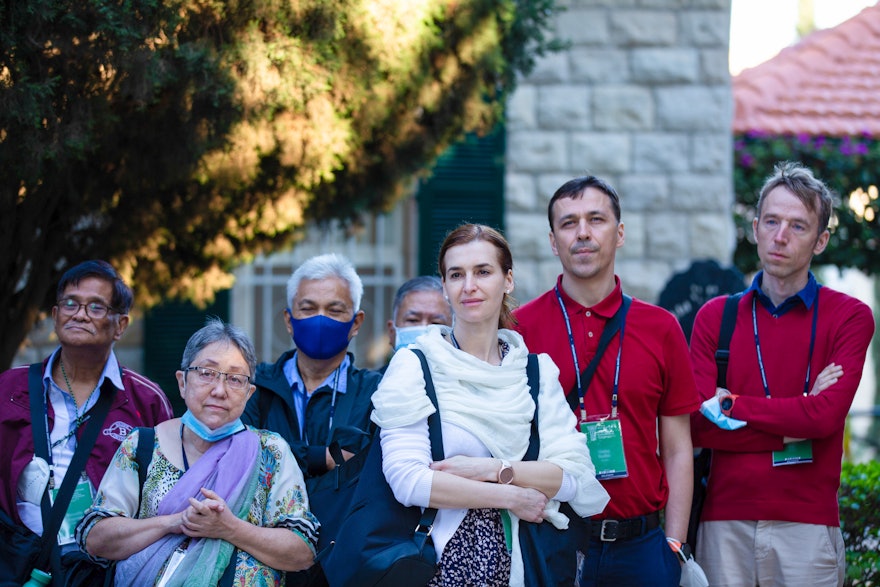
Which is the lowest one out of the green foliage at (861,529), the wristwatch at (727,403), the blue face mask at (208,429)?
the green foliage at (861,529)

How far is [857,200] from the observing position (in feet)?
28.3

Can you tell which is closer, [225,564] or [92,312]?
[225,564]

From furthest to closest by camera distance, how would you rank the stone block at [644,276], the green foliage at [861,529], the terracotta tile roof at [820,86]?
the terracotta tile roof at [820,86]
the stone block at [644,276]
the green foliage at [861,529]

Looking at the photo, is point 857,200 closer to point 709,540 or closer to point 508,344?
point 709,540

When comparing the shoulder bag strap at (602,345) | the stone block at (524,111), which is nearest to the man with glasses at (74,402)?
the shoulder bag strap at (602,345)

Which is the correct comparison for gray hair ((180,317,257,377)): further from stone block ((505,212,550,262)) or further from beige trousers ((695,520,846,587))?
stone block ((505,212,550,262))

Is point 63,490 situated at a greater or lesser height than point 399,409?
lesser

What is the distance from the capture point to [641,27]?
8.10 metres

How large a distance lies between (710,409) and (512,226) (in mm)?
4286

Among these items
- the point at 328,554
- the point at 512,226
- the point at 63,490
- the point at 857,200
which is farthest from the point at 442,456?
the point at 857,200

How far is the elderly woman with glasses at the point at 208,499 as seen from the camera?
10.9ft

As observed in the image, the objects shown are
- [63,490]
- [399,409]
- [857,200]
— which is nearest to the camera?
[399,409]

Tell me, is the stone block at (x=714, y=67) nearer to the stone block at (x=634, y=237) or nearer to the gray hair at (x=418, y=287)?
the stone block at (x=634, y=237)

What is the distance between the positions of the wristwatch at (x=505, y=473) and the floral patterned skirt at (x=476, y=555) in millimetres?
107
